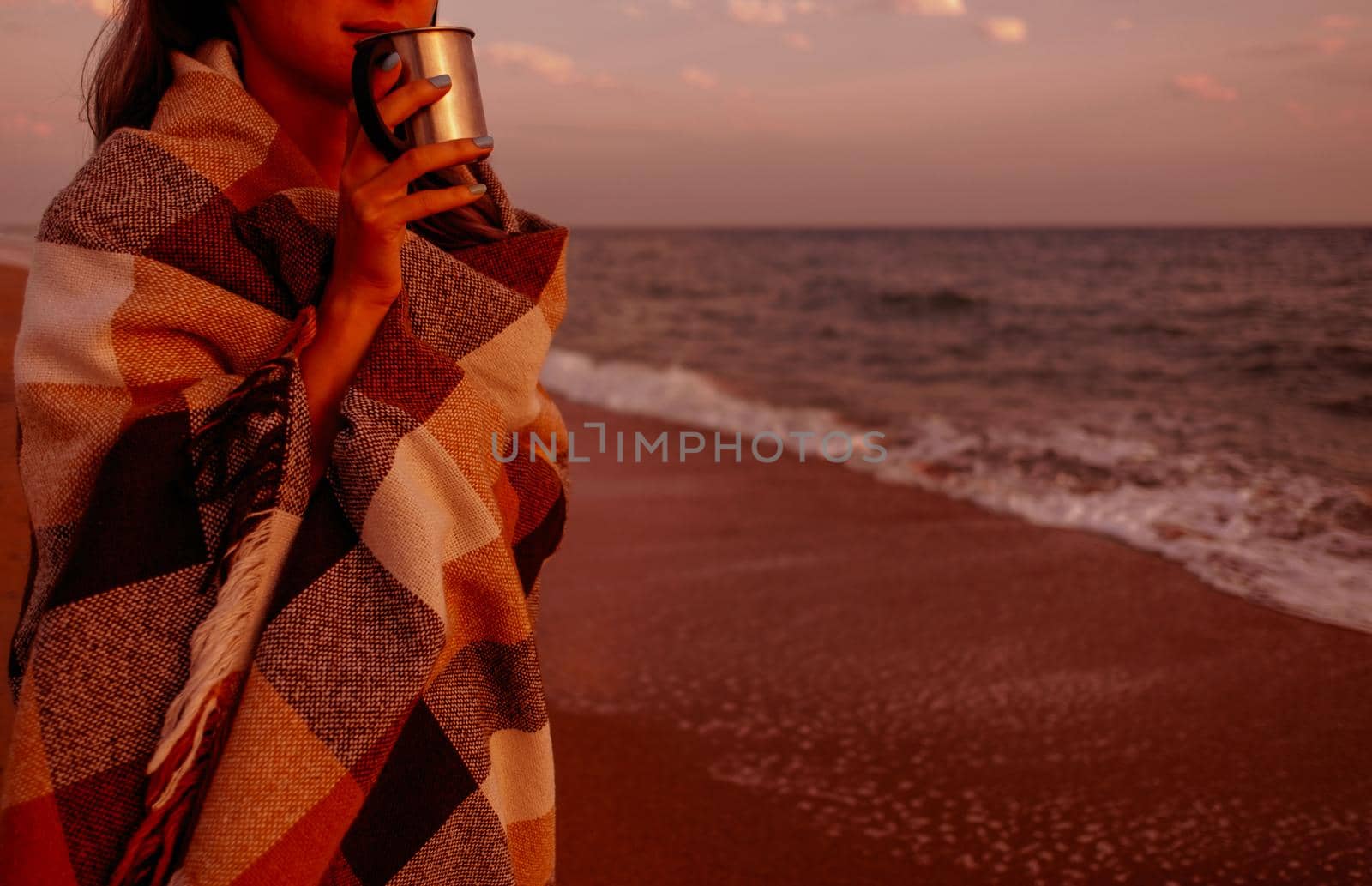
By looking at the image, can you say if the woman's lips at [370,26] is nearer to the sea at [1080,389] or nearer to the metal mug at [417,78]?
the metal mug at [417,78]

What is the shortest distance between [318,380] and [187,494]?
0.18 m

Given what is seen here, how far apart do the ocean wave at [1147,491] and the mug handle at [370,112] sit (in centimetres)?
365

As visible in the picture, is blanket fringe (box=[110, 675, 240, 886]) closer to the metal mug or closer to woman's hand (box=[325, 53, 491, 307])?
woman's hand (box=[325, 53, 491, 307])

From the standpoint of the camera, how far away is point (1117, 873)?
7.08 ft

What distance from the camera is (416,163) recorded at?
0.92 metres

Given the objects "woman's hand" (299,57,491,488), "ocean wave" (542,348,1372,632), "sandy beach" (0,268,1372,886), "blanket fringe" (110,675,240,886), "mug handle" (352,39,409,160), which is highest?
"mug handle" (352,39,409,160)

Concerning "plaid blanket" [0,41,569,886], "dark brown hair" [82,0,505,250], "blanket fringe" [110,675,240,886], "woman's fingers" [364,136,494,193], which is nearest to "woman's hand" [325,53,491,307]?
"woman's fingers" [364,136,494,193]

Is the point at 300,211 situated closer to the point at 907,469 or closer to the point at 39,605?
the point at 39,605

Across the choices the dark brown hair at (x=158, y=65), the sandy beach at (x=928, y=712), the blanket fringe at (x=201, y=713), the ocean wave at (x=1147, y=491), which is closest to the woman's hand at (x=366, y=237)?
the blanket fringe at (x=201, y=713)

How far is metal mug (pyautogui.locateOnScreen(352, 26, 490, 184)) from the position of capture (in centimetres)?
92

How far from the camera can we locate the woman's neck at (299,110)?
1.22 meters

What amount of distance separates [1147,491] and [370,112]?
16.6 ft

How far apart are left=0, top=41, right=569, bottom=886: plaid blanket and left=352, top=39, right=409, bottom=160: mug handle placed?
19cm

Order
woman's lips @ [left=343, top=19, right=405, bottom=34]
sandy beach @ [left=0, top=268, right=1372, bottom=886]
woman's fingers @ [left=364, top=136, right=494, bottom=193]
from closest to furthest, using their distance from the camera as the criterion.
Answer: woman's fingers @ [left=364, top=136, right=494, bottom=193] < woman's lips @ [left=343, top=19, right=405, bottom=34] < sandy beach @ [left=0, top=268, right=1372, bottom=886]
